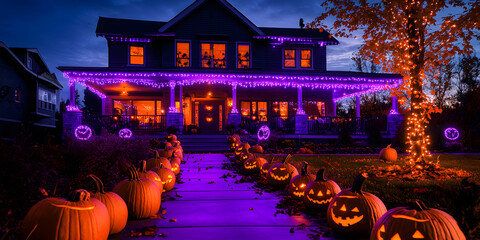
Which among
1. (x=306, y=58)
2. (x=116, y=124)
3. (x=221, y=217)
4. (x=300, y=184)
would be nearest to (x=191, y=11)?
(x=306, y=58)

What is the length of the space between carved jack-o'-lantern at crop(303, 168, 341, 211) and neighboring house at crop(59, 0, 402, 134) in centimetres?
1269

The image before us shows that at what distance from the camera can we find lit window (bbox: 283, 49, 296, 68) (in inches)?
819

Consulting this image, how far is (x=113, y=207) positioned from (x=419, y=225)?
2636mm

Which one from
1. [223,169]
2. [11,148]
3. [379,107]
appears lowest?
[223,169]

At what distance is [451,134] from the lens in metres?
14.5

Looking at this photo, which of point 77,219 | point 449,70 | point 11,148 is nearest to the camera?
point 77,219

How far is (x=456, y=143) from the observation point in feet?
45.2

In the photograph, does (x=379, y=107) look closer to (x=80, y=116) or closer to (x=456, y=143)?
(x=456, y=143)

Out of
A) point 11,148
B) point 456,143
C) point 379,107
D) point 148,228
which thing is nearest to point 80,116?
point 11,148

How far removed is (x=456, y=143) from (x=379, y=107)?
17720 millimetres

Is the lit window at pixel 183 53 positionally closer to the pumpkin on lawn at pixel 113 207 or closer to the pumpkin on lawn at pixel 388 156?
the pumpkin on lawn at pixel 388 156

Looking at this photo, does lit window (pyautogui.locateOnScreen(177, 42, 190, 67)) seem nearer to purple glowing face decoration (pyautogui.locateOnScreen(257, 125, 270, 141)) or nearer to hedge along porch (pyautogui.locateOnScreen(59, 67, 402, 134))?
hedge along porch (pyautogui.locateOnScreen(59, 67, 402, 134))

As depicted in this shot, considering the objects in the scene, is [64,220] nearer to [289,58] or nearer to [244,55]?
[244,55]

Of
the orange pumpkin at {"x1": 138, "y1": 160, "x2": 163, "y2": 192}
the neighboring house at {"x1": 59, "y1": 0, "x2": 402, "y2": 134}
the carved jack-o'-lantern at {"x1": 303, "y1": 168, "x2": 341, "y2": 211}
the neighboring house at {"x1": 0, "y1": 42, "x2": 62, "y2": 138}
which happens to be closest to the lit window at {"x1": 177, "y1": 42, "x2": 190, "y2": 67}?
the neighboring house at {"x1": 59, "y1": 0, "x2": 402, "y2": 134}
